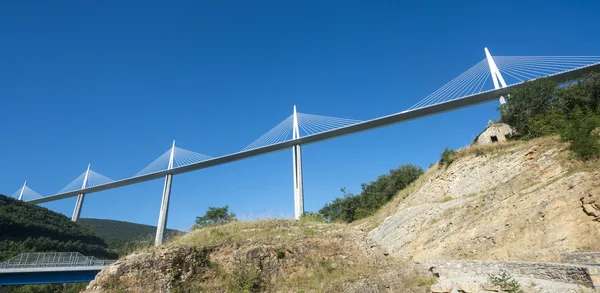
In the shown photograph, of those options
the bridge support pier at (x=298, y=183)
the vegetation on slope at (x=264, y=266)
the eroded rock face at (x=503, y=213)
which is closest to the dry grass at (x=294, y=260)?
the vegetation on slope at (x=264, y=266)

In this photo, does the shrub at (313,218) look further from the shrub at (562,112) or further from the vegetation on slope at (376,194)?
the shrub at (562,112)

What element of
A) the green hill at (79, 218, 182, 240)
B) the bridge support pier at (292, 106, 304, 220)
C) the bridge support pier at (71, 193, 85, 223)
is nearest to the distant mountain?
the green hill at (79, 218, 182, 240)

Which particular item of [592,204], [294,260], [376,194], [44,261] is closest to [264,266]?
[294,260]

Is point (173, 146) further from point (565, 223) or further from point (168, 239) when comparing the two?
point (565, 223)

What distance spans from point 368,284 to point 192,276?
6.70 meters

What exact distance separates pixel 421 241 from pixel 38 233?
74129mm

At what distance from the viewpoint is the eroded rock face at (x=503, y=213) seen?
9086mm

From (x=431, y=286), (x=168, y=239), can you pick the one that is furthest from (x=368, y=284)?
(x=168, y=239)

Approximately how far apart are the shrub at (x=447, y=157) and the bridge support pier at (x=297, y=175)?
2159 centimetres

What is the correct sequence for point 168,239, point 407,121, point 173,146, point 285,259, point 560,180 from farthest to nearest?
1. point 173,146
2. point 407,121
3. point 168,239
4. point 285,259
5. point 560,180

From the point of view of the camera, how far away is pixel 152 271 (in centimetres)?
1162

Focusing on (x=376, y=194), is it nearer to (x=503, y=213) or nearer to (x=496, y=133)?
(x=496, y=133)

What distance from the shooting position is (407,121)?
40.2m

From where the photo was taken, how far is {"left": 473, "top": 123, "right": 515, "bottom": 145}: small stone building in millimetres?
21297
